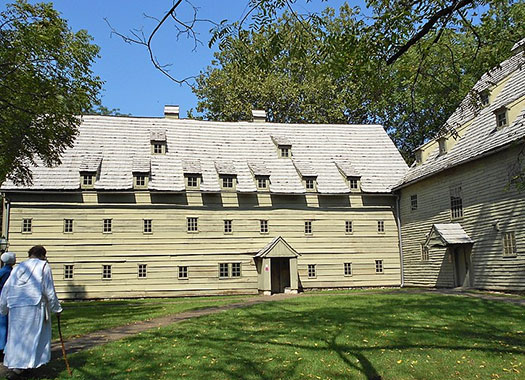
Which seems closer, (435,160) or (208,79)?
(435,160)

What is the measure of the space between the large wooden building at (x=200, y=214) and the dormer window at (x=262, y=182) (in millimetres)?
88

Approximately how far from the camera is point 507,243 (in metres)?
21.4

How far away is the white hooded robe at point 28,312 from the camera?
28.1ft

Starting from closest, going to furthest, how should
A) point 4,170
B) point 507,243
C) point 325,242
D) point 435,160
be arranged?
point 4,170, point 507,243, point 435,160, point 325,242

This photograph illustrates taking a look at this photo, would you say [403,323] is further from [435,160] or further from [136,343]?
[435,160]

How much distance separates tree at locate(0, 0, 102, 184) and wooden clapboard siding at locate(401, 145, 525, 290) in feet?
54.8

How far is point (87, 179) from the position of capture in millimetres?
27469

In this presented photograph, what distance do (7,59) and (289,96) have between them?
30.3m

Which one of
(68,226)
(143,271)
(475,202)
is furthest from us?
(143,271)

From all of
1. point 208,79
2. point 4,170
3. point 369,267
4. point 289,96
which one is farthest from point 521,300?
point 208,79

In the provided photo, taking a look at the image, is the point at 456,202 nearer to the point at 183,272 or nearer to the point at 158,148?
the point at 183,272

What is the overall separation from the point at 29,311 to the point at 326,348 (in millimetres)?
5833

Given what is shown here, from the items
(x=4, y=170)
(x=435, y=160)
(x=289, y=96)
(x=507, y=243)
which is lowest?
(x=507, y=243)

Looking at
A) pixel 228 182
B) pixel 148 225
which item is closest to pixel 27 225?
pixel 148 225
